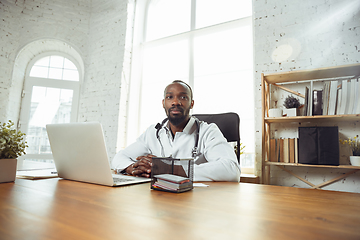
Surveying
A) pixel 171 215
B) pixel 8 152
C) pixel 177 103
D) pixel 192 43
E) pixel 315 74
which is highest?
pixel 192 43

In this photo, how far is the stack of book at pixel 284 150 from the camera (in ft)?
6.70

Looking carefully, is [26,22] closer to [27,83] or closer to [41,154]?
[27,83]

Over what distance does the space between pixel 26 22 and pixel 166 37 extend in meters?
2.40

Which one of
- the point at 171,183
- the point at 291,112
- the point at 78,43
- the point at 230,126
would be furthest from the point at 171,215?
the point at 78,43

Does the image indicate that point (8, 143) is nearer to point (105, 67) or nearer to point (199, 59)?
point (199, 59)

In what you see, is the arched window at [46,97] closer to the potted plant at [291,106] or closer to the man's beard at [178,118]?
the man's beard at [178,118]

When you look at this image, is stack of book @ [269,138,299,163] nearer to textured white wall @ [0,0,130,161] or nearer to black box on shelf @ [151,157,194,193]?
black box on shelf @ [151,157,194,193]

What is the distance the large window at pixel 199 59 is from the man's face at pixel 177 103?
4.52 feet

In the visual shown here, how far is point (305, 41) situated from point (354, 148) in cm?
121

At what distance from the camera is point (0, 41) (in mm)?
3535

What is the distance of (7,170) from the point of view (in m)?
0.92

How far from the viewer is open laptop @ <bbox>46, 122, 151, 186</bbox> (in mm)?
847

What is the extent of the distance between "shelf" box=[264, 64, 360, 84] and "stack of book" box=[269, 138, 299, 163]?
0.63 metres

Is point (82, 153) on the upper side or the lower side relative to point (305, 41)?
lower
